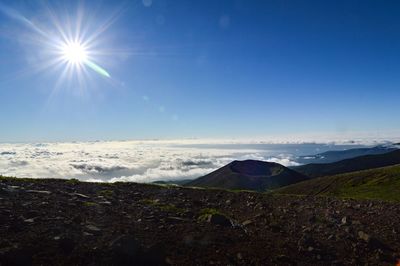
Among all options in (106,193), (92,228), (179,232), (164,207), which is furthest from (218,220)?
(106,193)

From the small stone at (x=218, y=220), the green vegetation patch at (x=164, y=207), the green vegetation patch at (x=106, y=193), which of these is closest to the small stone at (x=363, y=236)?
the small stone at (x=218, y=220)

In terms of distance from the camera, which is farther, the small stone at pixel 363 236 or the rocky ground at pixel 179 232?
the small stone at pixel 363 236

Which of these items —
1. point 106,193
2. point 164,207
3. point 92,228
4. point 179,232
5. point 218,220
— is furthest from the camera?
point 106,193

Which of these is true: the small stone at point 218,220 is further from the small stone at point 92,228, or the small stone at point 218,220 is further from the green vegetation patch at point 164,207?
the small stone at point 92,228

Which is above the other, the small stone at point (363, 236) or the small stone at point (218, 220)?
the small stone at point (218, 220)

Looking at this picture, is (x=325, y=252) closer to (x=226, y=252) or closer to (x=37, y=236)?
(x=226, y=252)

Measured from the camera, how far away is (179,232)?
13.6 m

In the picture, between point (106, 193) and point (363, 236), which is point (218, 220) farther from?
point (106, 193)

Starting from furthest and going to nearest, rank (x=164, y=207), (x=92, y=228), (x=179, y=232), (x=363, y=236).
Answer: (x=164, y=207), (x=363, y=236), (x=179, y=232), (x=92, y=228)

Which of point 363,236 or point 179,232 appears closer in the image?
point 179,232

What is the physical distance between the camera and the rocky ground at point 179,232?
10.8 meters

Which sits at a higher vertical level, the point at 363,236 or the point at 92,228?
the point at 92,228

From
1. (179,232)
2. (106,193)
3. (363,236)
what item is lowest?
(363,236)

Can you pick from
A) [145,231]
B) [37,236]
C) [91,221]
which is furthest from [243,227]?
[37,236]
